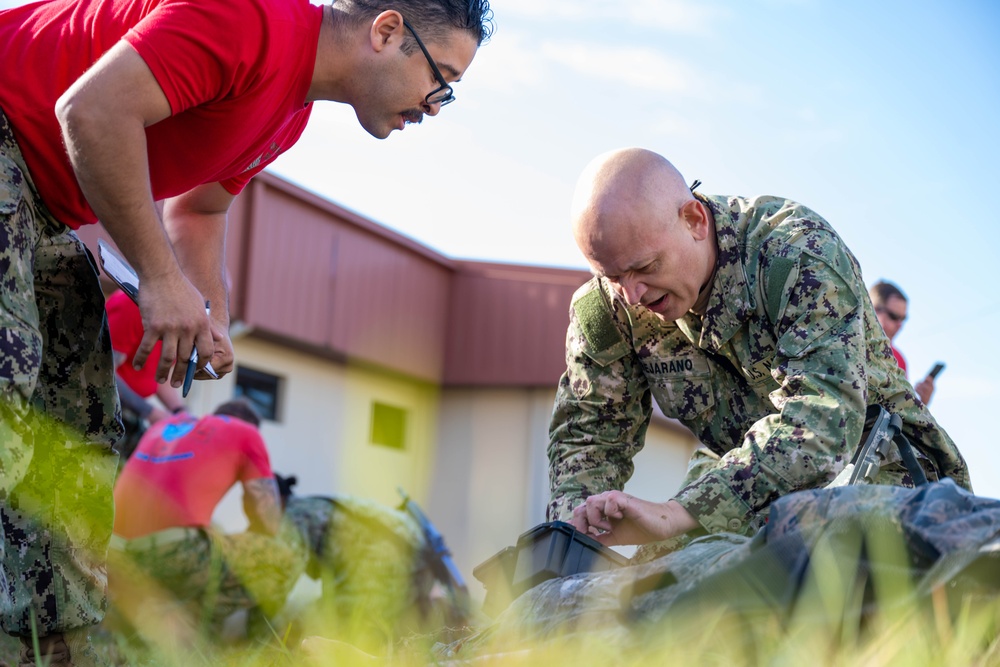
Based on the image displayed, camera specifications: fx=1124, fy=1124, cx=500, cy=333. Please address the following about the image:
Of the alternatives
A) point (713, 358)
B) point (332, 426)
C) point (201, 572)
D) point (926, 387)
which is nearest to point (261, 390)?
point (332, 426)

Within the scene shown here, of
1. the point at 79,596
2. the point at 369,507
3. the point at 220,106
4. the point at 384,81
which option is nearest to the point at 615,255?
the point at 384,81

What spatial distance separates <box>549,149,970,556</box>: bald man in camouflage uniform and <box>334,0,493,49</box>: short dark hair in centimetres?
63

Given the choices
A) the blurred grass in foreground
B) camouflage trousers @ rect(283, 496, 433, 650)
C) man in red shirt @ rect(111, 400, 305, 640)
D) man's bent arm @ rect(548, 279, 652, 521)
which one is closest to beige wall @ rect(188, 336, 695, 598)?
camouflage trousers @ rect(283, 496, 433, 650)

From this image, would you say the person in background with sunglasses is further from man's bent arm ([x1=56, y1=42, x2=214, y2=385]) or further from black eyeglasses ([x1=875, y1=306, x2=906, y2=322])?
man's bent arm ([x1=56, y1=42, x2=214, y2=385])

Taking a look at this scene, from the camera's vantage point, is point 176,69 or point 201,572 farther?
point 201,572

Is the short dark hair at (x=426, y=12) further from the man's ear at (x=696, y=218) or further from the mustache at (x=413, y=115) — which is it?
the man's ear at (x=696, y=218)

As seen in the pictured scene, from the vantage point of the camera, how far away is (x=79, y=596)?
2.58 m

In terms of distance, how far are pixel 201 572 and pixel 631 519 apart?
11.9ft

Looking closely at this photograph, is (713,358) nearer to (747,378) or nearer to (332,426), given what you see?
(747,378)

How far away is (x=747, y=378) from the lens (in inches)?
127

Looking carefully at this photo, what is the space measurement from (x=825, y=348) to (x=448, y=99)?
1.14 metres

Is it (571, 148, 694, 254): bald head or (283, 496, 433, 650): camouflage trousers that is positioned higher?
(571, 148, 694, 254): bald head

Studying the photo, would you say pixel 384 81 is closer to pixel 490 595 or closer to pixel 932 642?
pixel 490 595

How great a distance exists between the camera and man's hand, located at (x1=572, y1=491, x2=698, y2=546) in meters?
2.69
